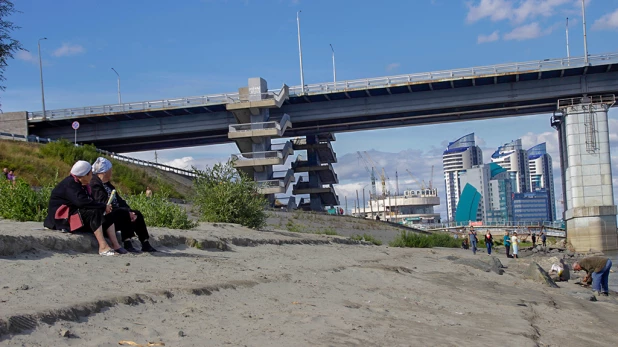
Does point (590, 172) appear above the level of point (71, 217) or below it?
below

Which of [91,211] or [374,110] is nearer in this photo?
[91,211]

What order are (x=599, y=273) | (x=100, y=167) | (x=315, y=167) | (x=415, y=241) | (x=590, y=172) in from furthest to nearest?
1. (x=315, y=167)
2. (x=590, y=172)
3. (x=415, y=241)
4. (x=599, y=273)
5. (x=100, y=167)

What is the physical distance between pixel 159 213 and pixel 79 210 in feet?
17.3

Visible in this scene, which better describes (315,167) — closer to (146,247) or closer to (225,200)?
(225,200)

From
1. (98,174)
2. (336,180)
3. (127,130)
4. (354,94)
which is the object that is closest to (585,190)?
(354,94)

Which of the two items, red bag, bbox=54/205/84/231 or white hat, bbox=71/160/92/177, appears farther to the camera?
white hat, bbox=71/160/92/177

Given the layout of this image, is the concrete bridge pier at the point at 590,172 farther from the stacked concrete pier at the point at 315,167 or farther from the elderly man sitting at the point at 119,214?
the elderly man sitting at the point at 119,214

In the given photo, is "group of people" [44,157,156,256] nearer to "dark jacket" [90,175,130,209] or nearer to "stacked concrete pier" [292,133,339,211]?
"dark jacket" [90,175,130,209]

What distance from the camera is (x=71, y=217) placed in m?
9.68

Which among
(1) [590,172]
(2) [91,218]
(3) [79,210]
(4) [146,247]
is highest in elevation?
(3) [79,210]

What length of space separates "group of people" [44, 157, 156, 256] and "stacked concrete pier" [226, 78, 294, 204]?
46.4 meters

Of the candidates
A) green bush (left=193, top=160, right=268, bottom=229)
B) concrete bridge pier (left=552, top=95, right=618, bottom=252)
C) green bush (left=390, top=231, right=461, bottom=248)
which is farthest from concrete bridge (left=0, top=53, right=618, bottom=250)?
green bush (left=193, top=160, right=268, bottom=229)

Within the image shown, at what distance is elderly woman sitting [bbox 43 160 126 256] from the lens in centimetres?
961

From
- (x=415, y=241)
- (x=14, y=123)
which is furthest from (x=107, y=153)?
(x=415, y=241)
